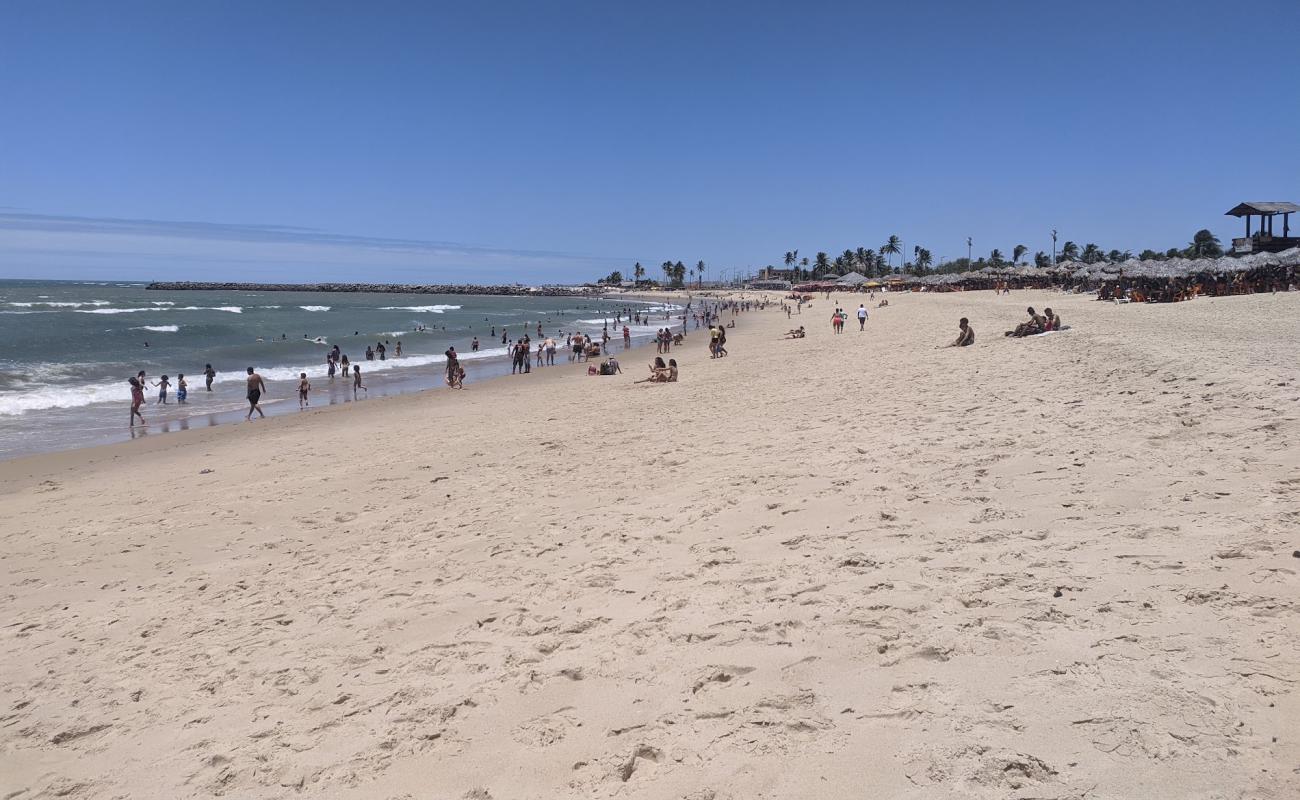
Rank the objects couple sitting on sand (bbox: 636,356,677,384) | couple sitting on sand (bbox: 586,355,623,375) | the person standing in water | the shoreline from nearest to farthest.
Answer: the shoreline → couple sitting on sand (bbox: 636,356,677,384) → the person standing in water → couple sitting on sand (bbox: 586,355,623,375)

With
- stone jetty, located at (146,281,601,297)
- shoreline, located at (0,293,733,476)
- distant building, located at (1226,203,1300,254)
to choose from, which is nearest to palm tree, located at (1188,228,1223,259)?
distant building, located at (1226,203,1300,254)

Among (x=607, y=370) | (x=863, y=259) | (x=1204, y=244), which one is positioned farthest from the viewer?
(x=863, y=259)

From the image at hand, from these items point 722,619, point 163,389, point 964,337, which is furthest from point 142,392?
point 964,337

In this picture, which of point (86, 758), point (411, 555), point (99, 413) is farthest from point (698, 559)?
point (99, 413)

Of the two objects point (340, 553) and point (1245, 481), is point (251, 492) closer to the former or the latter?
point (340, 553)

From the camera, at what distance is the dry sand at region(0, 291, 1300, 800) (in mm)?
2939

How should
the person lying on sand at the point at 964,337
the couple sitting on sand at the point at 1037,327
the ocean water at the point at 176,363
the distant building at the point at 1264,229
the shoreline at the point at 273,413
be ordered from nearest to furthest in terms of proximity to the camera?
1. the shoreline at the point at 273,413
2. the couple sitting on sand at the point at 1037,327
3. the ocean water at the point at 176,363
4. the person lying on sand at the point at 964,337
5. the distant building at the point at 1264,229

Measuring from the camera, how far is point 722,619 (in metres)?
4.29

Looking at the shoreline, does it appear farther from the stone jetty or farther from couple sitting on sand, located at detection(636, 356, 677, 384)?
the stone jetty

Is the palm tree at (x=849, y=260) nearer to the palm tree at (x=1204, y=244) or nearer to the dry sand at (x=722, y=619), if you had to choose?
the palm tree at (x=1204, y=244)

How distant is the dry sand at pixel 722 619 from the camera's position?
9.64 ft

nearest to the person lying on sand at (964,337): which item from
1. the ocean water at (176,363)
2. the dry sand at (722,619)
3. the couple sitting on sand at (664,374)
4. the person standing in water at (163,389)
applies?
the couple sitting on sand at (664,374)

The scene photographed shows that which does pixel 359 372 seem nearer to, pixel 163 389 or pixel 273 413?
pixel 273 413

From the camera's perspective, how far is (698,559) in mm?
5336
